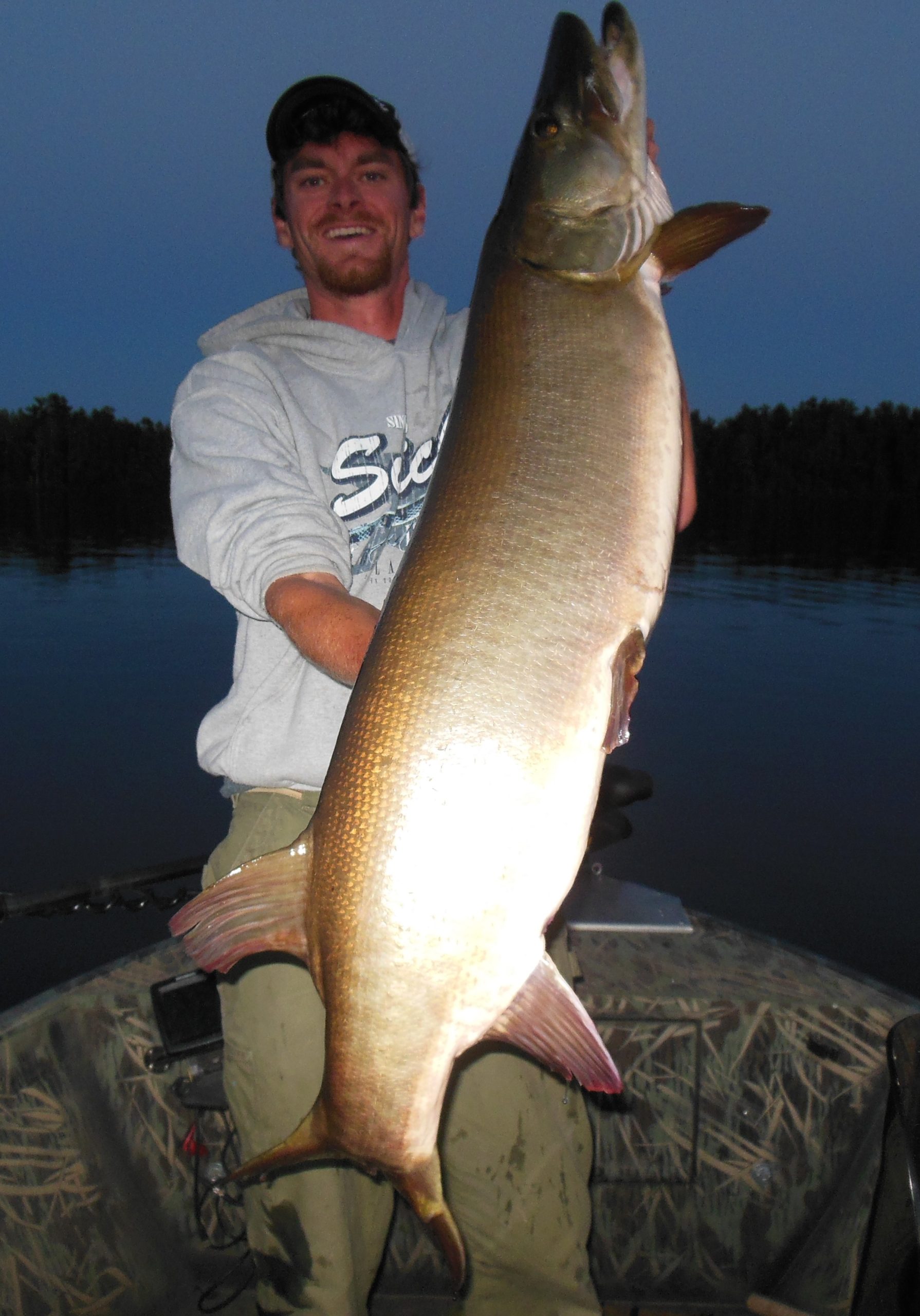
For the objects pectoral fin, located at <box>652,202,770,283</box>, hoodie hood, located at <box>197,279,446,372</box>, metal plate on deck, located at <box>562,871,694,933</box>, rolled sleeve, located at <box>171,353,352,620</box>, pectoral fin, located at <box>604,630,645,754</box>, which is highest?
pectoral fin, located at <box>652,202,770,283</box>

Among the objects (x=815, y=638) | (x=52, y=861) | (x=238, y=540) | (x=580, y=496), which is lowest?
(x=52, y=861)

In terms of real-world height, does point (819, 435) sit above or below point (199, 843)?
above

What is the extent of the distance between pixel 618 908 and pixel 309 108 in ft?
9.23

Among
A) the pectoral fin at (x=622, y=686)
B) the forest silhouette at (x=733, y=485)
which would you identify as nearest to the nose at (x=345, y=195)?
the pectoral fin at (x=622, y=686)

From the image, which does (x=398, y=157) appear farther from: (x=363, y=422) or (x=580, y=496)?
(x=580, y=496)

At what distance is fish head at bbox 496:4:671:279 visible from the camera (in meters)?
1.77

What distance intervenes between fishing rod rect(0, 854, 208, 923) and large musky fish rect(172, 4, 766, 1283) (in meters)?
1.65

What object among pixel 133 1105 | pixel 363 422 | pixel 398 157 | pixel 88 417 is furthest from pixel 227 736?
pixel 88 417

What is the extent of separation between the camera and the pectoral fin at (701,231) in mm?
1723

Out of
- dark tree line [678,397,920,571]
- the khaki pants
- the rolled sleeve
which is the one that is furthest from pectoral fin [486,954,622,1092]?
dark tree line [678,397,920,571]

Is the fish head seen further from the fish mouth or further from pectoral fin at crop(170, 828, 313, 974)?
pectoral fin at crop(170, 828, 313, 974)

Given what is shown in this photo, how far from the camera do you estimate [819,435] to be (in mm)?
78938

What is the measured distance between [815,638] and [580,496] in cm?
1665

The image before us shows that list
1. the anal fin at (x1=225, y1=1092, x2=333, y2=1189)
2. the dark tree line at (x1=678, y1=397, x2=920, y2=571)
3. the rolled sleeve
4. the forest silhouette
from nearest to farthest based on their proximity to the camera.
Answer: the anal fin at (x1=225, y1=1092, x2=333, y2=1189), the rolled sleeve, the forest silhouette, the dark tree line at (x1=678, y1=397, x2=920, y2=571)
